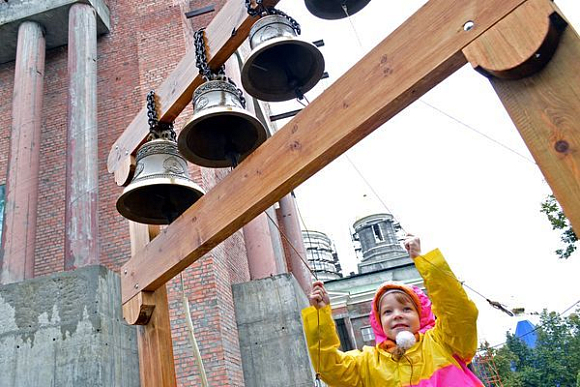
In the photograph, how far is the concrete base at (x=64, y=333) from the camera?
4551mm

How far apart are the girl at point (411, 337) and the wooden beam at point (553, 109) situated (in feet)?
2.06

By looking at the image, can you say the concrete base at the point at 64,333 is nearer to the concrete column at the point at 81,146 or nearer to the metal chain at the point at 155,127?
the concrete column at the point at 81,146

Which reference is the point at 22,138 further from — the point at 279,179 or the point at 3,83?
the point at 279,179

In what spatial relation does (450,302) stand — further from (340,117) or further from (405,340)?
(340,117)

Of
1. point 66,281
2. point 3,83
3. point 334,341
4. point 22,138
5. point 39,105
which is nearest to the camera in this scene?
point 334,341

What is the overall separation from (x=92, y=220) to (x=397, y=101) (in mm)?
5818

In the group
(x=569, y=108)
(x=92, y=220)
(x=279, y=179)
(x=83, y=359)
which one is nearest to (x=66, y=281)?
(x=83, y=359)

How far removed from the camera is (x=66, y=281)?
4.95m

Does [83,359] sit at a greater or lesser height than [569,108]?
greater

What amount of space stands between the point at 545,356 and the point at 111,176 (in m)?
44.9

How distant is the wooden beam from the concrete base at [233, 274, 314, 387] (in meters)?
5.70

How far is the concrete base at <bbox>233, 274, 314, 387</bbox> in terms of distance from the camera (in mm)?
6449

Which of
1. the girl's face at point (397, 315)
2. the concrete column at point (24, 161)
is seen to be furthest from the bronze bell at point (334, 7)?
the concrete column at point (24, 161)

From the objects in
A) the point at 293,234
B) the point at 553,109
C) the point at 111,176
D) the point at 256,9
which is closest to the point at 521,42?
the point at 553,109
